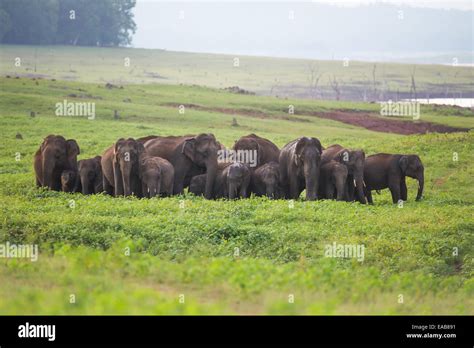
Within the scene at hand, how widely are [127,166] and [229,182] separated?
284cm

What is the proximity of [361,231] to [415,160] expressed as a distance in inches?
301

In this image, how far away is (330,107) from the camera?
248 ft

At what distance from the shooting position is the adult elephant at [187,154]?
27062 millimetres

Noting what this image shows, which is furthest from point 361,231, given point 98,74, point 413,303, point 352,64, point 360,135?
point 352,64

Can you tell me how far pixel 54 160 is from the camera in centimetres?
2711

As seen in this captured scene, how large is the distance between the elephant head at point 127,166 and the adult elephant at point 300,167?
4.20m

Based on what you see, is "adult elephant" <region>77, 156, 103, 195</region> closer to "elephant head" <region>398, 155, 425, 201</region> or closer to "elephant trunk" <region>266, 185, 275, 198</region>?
"elephant trunk" <region>266, 185, 275, 198</region>

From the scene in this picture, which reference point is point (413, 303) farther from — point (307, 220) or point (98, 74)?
point (98, 74)

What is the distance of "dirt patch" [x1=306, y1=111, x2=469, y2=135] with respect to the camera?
62.2 metres

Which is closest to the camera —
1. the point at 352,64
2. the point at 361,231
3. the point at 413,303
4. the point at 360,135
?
the point at 413,303

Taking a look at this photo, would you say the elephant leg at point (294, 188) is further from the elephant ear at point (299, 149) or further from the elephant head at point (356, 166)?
the elephant head at point (356, 166)

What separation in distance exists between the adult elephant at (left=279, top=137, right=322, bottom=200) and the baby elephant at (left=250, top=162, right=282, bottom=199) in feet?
1.09

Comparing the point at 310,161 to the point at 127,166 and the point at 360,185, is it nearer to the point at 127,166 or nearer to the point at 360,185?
the point at 360,185

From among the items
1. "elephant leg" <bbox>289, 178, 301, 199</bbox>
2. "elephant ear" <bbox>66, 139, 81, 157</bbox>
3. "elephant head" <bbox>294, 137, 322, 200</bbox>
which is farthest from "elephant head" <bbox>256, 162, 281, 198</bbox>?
"elephant ear" <bbox>66, 139, 81, 157</bbox>
